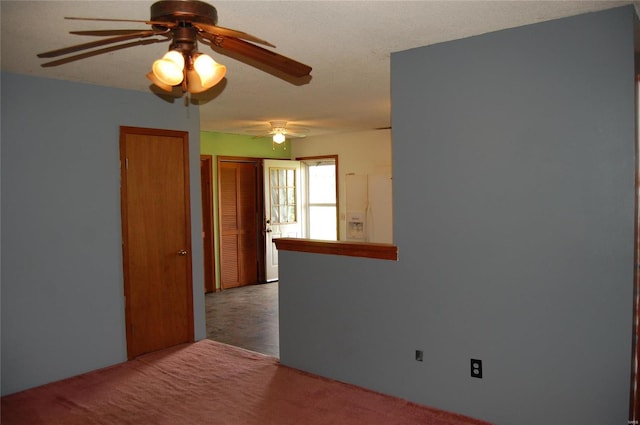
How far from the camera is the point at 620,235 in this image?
245 centimetres

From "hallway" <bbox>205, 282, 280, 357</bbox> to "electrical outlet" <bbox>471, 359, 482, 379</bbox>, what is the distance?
1802mm

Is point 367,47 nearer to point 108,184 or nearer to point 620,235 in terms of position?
point 620,235

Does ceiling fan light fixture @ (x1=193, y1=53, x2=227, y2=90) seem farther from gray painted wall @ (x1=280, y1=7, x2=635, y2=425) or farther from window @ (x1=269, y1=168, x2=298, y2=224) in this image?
window @ (x1=269, y1=168, x2=298, y2=224)

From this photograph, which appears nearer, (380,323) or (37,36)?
(37,36)

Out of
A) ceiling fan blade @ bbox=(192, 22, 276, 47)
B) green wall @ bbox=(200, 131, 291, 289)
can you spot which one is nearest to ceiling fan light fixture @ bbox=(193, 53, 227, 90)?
ceiling fan blade @ bbox=(192, 22, 276, 47)

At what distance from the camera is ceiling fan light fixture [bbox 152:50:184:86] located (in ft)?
6.27

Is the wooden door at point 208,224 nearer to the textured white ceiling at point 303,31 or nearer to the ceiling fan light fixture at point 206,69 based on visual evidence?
the textured white ceiling at point 303,31

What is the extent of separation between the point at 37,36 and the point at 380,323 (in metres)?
2.69

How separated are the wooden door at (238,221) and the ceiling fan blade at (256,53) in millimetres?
4995

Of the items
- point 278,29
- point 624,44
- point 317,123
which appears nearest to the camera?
point 624,44

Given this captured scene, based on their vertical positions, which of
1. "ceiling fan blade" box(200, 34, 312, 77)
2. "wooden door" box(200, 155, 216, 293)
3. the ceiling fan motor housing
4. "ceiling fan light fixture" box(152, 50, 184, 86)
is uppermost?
the ceiling fan motor housing

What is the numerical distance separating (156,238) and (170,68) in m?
2.58

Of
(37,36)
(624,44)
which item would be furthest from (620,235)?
(37,36)

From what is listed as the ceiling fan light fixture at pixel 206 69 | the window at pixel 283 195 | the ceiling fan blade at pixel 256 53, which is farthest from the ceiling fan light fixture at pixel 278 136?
the ceiling fan light fixture at pixel 206 69
